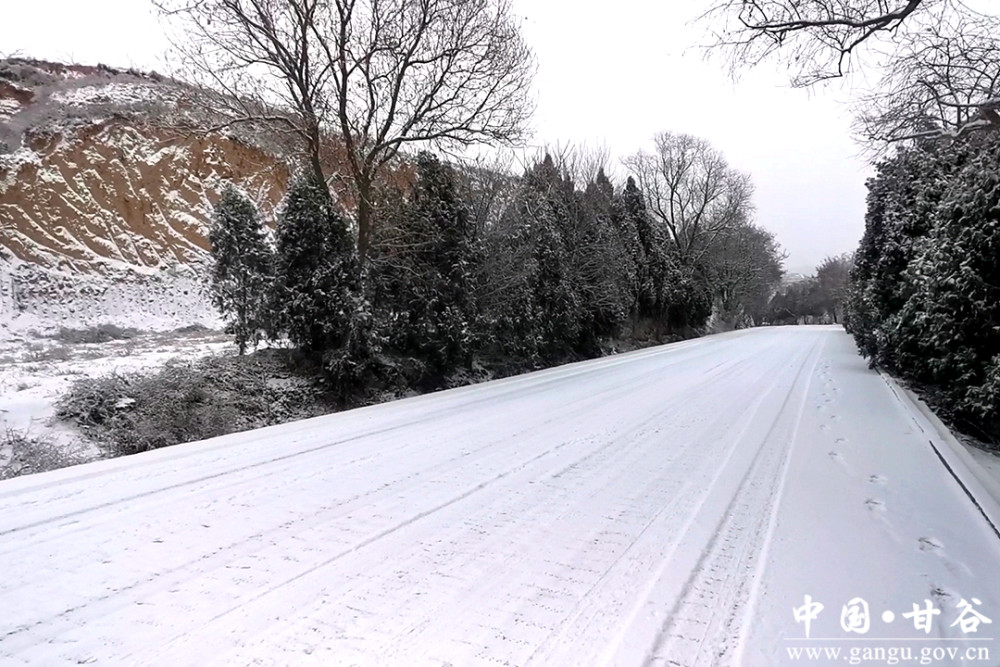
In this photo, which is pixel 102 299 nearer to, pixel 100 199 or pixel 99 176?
pixel 100 199

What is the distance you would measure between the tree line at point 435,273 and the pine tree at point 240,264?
0.09ft

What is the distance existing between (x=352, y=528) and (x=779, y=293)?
293 ft

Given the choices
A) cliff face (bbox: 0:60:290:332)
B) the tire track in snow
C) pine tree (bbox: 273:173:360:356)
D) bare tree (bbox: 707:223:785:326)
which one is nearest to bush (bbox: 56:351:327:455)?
pine tree (bbox: 273:173:360:356)

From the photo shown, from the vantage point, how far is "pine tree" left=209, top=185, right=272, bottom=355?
1122 cm

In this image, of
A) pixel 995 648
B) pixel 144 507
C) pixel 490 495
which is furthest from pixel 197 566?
pixel 995 648

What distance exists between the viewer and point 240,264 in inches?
462

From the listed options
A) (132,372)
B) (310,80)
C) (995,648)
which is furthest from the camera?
(310,80)

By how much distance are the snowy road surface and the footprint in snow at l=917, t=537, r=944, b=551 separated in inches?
0.6

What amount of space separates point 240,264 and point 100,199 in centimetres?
1527

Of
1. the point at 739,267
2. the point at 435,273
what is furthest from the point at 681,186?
the point at 435,273

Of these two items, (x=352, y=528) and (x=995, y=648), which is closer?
(x=995, y=648)

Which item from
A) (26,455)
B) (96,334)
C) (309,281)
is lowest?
(26,455)

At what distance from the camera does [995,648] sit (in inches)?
84.0

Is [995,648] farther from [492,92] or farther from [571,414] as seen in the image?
[492,92]
